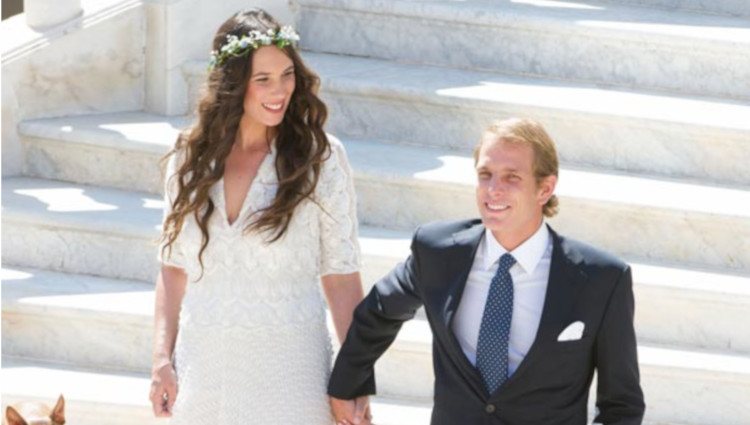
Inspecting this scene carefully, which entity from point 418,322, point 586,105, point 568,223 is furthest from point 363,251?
point 586,105

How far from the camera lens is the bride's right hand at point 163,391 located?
462cm

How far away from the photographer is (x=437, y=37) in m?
7.70

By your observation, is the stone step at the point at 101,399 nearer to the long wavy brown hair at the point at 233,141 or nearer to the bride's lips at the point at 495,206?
the long wavy brown hair at the point at 233,141

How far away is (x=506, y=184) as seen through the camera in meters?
3.93

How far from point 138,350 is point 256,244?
1729mm

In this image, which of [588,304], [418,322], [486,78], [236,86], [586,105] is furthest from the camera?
[486,78]

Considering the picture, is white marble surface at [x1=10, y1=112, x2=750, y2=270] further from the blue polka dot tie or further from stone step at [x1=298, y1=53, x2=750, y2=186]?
the blue polka dot tie

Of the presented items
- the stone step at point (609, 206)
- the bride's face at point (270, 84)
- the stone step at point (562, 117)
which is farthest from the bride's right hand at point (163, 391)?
the stone step at point (562, 117)

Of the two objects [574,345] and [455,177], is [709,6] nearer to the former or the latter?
[455,177]

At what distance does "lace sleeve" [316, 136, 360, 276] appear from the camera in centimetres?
461

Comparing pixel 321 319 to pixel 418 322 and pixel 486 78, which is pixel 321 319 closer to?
pixel 418 322

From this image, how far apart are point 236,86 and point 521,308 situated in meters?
1.04

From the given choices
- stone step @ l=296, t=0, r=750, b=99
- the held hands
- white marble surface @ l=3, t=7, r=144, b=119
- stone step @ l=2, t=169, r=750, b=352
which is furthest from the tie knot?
white marble surface @ l=3, t=7, r=144, b=119

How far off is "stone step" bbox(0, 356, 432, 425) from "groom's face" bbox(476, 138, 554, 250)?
1921mm
